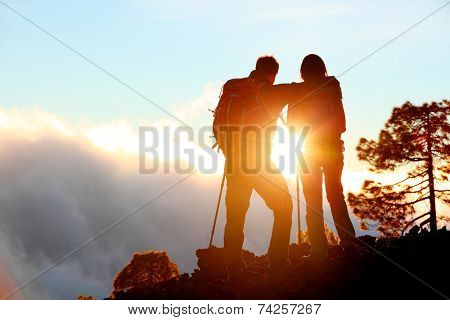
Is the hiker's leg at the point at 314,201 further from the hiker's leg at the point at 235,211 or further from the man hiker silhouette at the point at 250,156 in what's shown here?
the hiker's leg at the point at 235,211

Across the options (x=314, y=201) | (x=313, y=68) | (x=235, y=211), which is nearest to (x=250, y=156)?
(x=235, y=211)

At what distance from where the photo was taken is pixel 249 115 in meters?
8.16

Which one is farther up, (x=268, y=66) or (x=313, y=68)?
(x=313, y=68)

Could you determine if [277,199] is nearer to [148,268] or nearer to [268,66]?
[268,66]

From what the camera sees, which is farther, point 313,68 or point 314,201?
point 314,201

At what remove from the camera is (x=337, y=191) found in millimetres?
9141

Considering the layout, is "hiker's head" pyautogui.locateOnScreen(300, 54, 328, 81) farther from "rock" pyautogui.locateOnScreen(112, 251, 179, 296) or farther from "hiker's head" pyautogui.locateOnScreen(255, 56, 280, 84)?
"rock" pyautogui.locateOnScreen(112, 251, 179, 296)

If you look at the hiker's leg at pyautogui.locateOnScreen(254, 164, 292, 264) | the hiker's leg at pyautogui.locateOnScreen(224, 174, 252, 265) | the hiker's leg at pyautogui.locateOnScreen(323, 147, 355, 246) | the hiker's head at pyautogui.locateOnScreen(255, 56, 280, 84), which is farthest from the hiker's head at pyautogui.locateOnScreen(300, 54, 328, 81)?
the hiker's leg at pyautogui.locateOnScreen(224, 174, 252, 265)

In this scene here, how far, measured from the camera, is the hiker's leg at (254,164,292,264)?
7.95 metres

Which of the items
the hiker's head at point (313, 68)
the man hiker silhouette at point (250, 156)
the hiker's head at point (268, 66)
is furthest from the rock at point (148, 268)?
the hiker's head at point (268, 66)

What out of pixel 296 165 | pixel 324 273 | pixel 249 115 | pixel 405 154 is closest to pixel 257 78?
pixel 249 115

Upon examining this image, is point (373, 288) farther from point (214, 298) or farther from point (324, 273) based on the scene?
point (214, 298)

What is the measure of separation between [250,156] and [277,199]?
0.78m

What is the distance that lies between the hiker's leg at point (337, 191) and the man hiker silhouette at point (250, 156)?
1.30 meters
